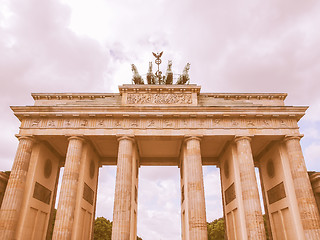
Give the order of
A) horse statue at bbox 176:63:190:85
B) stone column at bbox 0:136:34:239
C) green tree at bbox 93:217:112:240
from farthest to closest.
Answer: green tree at bbox 93:217:112:240 → horse statue at bbox 176:63:190:85 → stone column at bbox 0:136:34:239

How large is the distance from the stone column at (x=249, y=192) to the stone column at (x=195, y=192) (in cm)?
381

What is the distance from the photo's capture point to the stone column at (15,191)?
20344 millimetres

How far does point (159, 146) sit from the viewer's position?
94.4ft

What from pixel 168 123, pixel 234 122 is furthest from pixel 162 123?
pixel 234 122

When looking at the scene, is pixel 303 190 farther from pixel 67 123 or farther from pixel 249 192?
pixel 67 123

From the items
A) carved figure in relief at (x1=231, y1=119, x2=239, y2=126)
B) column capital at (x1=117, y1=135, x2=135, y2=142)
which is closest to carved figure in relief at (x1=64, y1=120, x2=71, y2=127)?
column capital at (x1=117, y1=135, x2=135, y2=142)

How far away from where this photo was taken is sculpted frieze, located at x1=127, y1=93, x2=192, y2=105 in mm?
26125

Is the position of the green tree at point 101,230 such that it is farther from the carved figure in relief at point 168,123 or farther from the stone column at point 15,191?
the carved figure in relief at point 168,123

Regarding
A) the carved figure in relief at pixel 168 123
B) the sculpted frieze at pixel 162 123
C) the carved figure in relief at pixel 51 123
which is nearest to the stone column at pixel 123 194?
the sculpted frieze at pixel 162 123

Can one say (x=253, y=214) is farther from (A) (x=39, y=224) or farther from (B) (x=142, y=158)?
(A) (x=39, y=224)

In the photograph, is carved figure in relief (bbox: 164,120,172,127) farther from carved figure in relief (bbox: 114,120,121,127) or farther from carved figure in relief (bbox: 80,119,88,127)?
carved figure in relief (bbox: 80,119,88,127)

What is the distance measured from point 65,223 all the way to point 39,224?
594 cm

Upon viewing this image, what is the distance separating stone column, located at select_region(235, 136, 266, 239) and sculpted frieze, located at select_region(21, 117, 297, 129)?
6.34 feet

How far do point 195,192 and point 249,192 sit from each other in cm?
486
